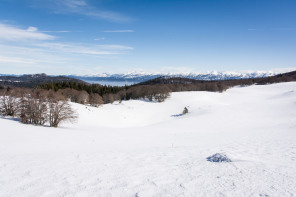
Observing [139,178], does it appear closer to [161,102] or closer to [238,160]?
[238,160]

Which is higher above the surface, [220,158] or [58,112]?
[220,158]

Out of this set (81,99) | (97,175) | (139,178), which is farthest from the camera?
(81,99)

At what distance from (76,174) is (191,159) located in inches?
221

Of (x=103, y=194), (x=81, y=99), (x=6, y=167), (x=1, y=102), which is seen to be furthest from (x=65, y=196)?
(x=81, y=99)

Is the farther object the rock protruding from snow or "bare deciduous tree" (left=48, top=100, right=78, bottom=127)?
"bare deciduous tree" (left=48, top=100, right=78, bottom=127)

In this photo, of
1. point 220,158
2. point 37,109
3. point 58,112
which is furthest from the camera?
point 58,112

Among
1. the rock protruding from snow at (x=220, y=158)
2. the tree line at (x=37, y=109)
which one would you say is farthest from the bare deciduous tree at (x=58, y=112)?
the rock protruding from snow at (x=220, y=158)

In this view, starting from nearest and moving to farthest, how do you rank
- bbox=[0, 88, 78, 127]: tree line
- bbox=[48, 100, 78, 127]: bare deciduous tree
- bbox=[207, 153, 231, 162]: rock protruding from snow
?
1. bbox=[207, 153, 231, 162]: rock protruding from snow
2. bbox=[0, 88, 78, 127]: tree line
3. bbox=[48, 100, 78, 127]: bare deciduous tree

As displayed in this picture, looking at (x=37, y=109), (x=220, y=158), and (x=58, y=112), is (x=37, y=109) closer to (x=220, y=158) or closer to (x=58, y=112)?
(x=58, y=112)

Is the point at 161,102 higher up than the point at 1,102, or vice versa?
the point at 1,102

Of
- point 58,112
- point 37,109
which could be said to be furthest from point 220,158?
point 37,109

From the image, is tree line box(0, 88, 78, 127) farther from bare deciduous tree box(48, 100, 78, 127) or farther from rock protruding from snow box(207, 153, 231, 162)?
rock protruding from snow box(207, 153, 231, 162)

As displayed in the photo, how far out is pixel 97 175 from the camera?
704cm

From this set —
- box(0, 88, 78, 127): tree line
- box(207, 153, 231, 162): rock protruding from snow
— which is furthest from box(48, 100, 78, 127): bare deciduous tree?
box(207, 153, 231, 162): rock protruding from snow
